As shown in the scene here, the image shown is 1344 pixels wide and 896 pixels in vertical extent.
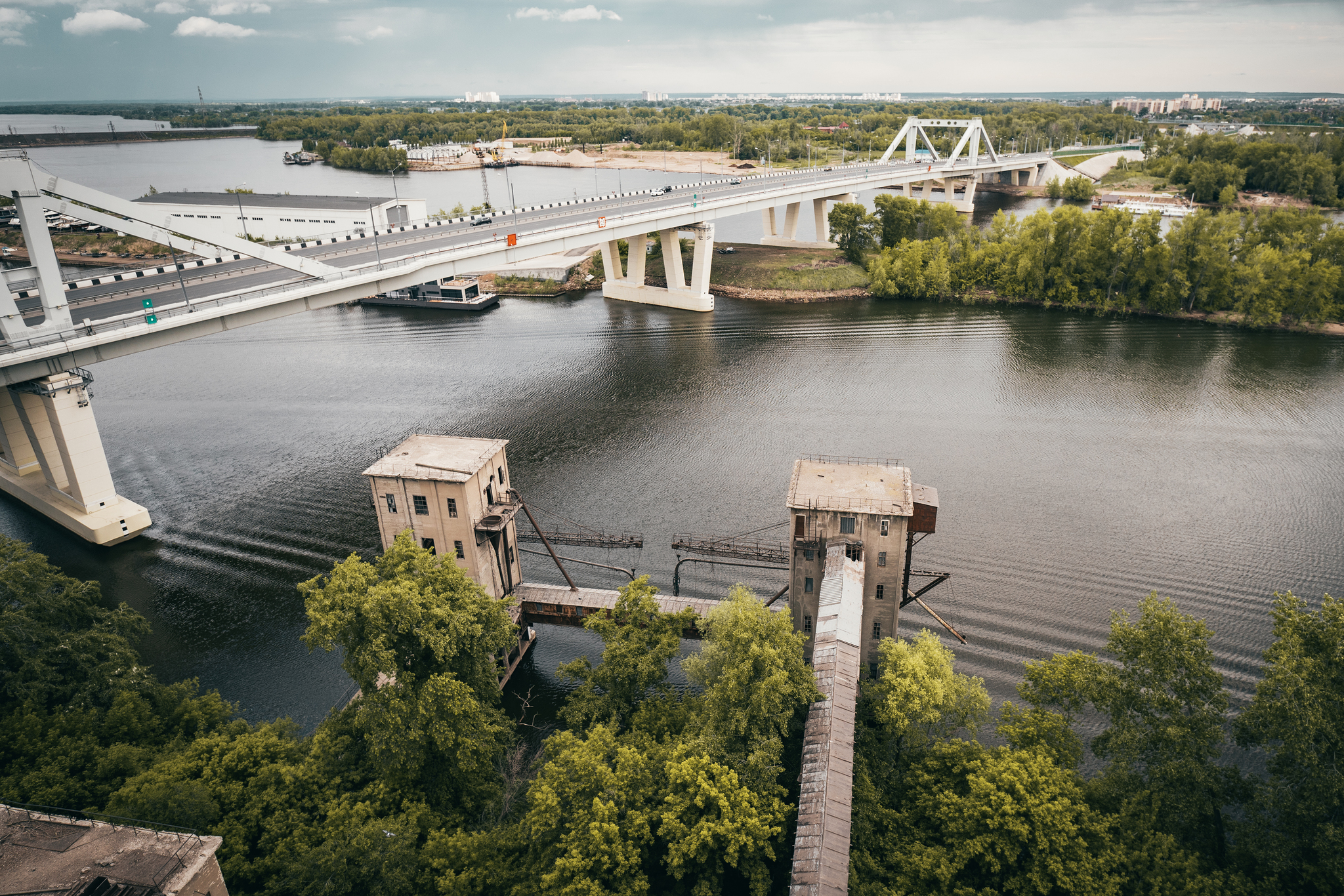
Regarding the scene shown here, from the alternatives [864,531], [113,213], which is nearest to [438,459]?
[864,531]

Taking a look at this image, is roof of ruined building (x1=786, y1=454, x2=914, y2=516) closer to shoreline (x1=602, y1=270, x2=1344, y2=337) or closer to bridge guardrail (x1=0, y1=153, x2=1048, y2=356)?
bridge guardrail (x1=0, y1=153, x2=1048, y2=356)

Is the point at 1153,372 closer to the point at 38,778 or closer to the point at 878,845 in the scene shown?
the point at 878,845

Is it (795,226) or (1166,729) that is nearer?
(1166,729)

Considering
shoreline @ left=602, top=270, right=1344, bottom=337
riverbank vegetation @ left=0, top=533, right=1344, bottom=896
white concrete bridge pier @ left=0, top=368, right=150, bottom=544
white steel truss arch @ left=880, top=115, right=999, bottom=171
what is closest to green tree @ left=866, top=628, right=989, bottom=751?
riverbank vegetation @ left=0, top=533, right=1344, bottom=896

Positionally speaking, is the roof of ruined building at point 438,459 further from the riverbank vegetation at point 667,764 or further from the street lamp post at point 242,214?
the street lamp post at point 242,214

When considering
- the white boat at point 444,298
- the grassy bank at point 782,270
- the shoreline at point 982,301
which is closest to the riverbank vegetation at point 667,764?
the shoreline at point 982,301

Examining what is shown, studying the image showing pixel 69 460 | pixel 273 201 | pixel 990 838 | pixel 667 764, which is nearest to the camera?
pixel 990 838

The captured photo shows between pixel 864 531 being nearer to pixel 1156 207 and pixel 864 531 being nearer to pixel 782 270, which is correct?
pixel 782 270
